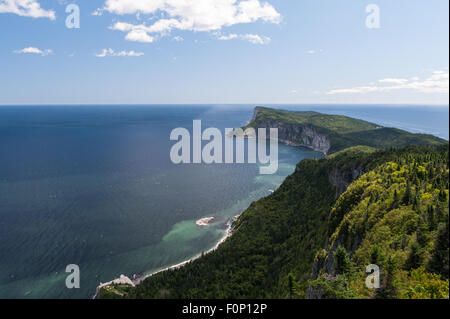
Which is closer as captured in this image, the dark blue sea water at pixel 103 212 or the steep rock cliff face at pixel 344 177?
the dark blue sea water at pixel 103 212

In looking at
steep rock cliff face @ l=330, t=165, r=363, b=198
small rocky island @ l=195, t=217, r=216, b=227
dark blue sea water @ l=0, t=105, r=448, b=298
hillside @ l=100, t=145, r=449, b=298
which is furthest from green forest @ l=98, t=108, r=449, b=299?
dark blue sea water @ l=0, t=105, r=448, b=298

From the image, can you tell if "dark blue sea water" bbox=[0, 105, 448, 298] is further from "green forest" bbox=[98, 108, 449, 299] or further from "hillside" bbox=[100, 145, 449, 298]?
"hillside" bbox=[100, 145, 449, 298]

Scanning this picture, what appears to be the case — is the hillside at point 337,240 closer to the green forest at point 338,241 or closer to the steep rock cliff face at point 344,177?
the green forest at point 338,241

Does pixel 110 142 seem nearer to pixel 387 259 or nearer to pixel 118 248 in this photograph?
pixel 118 248

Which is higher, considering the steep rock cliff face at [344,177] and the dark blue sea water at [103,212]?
the steep rock cliff face at [344,177]

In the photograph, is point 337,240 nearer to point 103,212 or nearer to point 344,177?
point 344,177

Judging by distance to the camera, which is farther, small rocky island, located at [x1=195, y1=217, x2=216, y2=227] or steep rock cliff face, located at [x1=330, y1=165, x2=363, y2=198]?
small rocky island, located at [x1=195, y1=217, x2=216, y2=227]

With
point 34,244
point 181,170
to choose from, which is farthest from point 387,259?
point 181,170

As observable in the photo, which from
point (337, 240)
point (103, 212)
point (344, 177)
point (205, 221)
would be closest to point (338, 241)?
point (337, 240)

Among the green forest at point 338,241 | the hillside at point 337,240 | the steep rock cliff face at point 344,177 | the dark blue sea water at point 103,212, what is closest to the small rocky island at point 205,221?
the dark blue sea water at point 103,212
